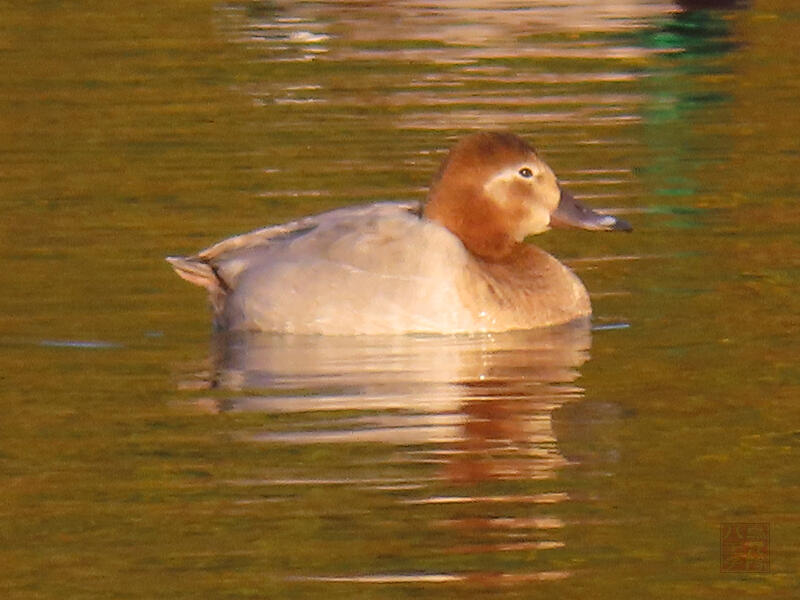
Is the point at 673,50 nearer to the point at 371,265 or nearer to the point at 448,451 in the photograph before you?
the point at 371,265

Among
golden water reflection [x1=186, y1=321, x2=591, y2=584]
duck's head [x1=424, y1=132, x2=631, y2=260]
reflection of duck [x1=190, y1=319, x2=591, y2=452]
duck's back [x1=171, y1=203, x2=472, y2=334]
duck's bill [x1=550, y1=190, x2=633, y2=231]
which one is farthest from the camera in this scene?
duck's bill [x1=550, y1=190, x2=633, y2=231]

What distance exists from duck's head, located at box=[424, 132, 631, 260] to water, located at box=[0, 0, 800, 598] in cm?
53

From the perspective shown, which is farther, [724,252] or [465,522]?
[724,252]

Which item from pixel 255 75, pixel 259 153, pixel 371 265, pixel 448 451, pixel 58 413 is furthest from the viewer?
pixel 255 75

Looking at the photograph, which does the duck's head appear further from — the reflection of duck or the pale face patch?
the reflection of duck

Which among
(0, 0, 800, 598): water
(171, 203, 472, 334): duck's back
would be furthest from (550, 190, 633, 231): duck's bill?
(171, 203, 472, 334): duck's back

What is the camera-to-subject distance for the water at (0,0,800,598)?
8148 mm

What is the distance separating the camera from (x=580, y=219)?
12.2m

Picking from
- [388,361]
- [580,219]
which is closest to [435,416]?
[388,361]

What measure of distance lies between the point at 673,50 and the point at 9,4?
6.75 metres

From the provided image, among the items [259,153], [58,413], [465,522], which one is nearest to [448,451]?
[465,522]

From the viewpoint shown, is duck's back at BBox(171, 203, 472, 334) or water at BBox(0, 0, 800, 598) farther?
duck's back at BBox(171, 203, 472, 334)

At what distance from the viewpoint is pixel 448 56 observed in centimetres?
2064

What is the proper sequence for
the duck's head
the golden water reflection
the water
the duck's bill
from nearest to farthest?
the water → the golden water reflection → the duck's head → the duck's bill
